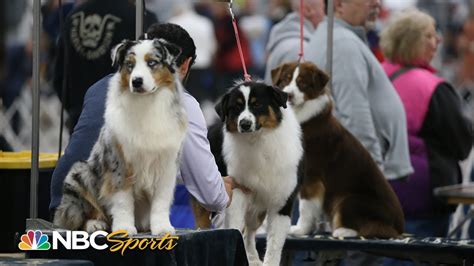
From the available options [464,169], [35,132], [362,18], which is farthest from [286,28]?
[35,132]

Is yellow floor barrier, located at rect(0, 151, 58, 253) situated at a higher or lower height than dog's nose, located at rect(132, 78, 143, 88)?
lower

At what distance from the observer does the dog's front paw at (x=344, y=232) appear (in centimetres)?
671

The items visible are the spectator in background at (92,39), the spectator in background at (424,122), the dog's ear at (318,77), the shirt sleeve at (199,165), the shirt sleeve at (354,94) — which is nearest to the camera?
the shirt sleeve at (199,165)

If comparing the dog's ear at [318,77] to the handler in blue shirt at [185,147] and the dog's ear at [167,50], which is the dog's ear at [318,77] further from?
the dog's ear at [167,50]

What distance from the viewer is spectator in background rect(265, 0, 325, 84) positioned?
→ 8320 millimetres

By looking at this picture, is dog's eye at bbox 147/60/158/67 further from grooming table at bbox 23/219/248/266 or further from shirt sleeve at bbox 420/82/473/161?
shirt sleeve at bbox 420/82/473/161

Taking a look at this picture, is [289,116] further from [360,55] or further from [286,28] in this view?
[286,28]

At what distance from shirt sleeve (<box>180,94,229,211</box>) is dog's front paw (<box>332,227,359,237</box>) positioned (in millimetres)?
1761

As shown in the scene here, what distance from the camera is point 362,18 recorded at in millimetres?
8008

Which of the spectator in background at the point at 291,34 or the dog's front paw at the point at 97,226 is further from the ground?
the spectator in background at the point at 291,34

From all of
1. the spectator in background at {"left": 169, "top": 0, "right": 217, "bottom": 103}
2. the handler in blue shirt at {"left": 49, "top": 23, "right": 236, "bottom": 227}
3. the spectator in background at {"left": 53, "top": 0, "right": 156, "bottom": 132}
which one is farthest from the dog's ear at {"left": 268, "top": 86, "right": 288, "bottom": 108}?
the spectator in background at {"left": 169, "top": 0, "right": 217, "bottom": 103}

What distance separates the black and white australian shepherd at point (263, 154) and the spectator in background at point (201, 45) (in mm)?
7991

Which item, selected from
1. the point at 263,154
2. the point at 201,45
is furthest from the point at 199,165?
the point at 201,45

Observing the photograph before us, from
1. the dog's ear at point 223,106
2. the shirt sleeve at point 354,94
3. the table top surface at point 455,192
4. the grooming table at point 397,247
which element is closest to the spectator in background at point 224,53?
the table top surface at point 455,192
